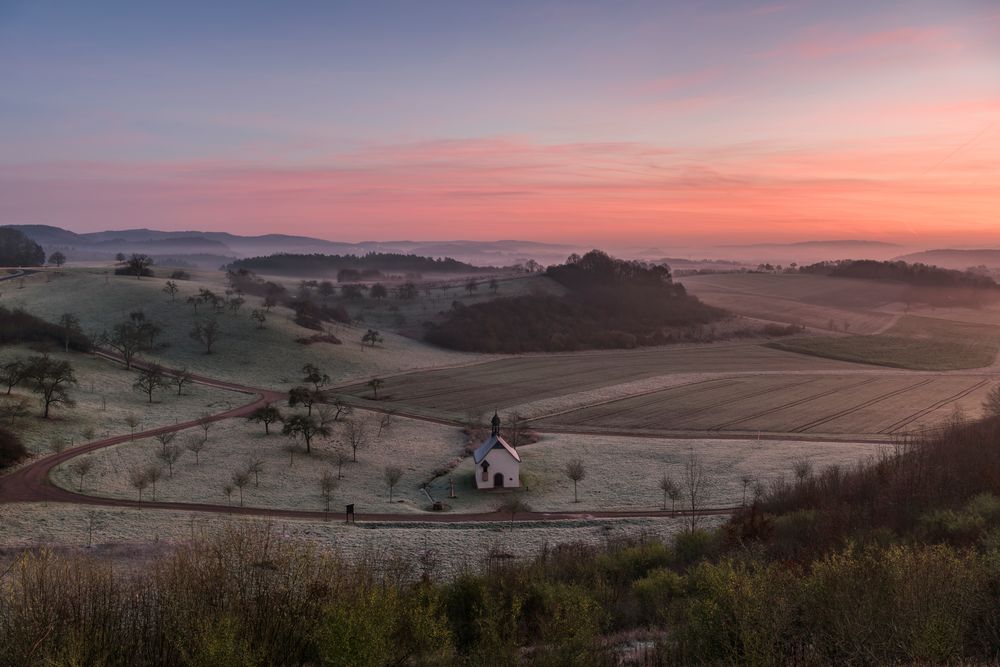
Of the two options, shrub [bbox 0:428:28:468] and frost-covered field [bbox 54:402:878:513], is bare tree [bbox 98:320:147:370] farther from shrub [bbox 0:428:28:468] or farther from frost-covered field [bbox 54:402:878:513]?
shrub [bbox 0:428:28:468]

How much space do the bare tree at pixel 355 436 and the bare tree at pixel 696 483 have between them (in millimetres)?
27049

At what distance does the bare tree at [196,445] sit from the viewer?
169 feet

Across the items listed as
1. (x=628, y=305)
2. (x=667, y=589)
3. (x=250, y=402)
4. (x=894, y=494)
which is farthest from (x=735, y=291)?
(x=667, y=589)

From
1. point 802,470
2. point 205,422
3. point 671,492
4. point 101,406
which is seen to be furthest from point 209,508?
point 802,470

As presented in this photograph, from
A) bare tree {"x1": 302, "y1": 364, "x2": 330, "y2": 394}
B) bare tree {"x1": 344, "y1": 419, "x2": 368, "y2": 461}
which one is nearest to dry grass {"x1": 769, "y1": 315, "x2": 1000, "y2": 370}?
bare tree {"x1": 302, "y1": 364, "x2": 330, "y2": 394}

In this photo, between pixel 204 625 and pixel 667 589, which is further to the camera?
pixel 667 589

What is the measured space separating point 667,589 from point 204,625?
14766mm

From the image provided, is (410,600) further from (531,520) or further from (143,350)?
(143,350)

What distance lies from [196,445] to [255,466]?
7853 millimetres

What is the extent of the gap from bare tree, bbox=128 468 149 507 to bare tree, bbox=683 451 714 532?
35.0m

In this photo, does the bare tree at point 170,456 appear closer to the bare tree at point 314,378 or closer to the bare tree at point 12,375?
the bare tree at point 12,375

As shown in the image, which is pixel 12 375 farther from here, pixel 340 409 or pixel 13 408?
pixel 340 409

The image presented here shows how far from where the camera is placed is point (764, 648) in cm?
1378

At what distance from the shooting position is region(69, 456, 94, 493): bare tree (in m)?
43.3
